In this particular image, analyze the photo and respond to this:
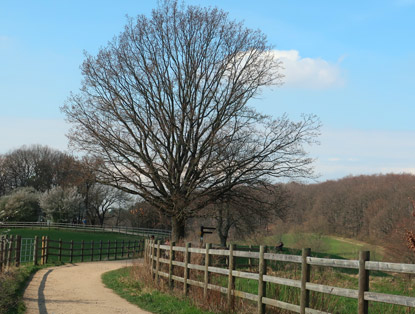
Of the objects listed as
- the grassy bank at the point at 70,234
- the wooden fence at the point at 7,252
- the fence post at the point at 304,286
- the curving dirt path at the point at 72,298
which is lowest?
the grassy bank at the point at 70,234

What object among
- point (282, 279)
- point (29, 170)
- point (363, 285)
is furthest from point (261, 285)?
point (29, 170)

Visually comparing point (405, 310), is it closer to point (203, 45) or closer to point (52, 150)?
point (203, 45)

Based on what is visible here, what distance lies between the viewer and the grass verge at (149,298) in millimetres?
10784

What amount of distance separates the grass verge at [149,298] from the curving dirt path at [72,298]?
0.27 metres

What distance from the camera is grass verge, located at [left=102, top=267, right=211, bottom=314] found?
1078 cm

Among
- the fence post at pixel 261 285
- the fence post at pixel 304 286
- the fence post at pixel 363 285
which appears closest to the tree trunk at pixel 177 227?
the fence post at pixel 261 285

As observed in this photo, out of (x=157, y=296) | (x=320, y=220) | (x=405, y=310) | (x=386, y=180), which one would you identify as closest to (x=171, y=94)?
(x=157, y=296)

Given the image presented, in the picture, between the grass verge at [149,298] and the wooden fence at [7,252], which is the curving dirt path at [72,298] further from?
the wooden fence at [7,252]

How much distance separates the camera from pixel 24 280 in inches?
644

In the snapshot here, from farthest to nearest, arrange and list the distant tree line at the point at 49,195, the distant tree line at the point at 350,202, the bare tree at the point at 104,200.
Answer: the bare tree at the point at 104,200
the distant tree line at the point at 49,195
the distant tree line at the point at 350,202

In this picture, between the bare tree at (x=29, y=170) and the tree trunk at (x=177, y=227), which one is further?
the bare tree at (x=29, y=170)

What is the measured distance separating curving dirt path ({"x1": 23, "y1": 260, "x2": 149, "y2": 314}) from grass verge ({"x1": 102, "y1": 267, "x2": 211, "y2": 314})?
0.89ft

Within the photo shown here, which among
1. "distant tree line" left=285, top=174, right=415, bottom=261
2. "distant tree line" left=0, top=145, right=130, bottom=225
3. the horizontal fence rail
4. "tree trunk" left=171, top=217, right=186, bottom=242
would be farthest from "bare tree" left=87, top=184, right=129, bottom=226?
"tree trunk" left=171, top=217, right=186, bottom=242

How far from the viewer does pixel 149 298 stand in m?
12.5
